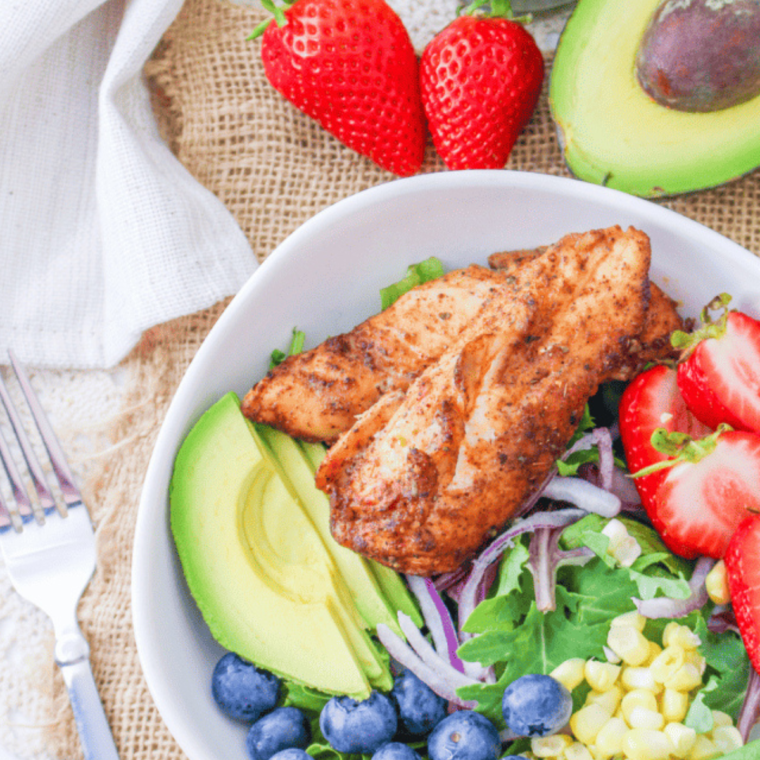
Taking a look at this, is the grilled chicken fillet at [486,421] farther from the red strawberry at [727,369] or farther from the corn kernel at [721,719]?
the corn kernel at [721,719]

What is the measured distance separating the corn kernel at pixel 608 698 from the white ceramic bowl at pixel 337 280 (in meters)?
0.93

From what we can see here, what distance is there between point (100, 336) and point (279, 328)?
0.75 metres

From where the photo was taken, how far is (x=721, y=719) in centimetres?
191

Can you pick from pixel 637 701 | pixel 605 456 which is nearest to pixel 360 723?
pixel 637 701

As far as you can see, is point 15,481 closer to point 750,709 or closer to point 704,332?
point 704,332

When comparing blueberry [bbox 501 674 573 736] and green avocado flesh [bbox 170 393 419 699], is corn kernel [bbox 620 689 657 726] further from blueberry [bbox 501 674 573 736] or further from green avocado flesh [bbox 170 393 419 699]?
green avocado flesh [bbox 170 393 419 699]

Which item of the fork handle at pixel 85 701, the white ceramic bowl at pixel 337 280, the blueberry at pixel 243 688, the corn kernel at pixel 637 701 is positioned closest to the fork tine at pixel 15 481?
the fork handle at pixel 85 701

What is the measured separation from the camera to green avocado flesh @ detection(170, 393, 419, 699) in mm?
1962

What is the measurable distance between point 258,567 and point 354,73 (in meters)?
1.35

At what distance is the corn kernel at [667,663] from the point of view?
1.90 m

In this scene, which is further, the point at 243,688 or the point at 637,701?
the point at 243,688

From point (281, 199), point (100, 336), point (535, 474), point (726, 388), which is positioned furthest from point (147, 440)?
point (726, 388)

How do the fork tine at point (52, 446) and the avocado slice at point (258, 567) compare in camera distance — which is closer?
the avocado slice at point (258, 567)

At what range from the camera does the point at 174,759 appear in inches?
91.4
